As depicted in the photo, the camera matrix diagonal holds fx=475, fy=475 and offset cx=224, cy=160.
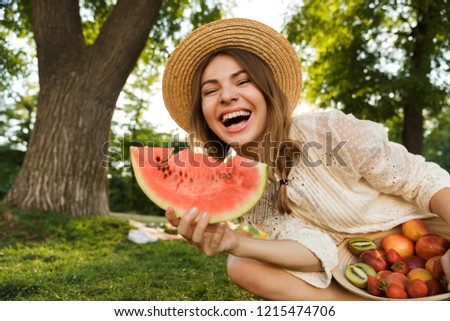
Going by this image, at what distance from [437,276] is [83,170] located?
14.7ft

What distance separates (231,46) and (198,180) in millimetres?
981

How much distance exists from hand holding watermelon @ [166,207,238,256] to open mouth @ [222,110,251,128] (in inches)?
26.1

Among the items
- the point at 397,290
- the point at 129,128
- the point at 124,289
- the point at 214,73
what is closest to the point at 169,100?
the point at 214,73

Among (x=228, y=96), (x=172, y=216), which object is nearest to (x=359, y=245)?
(x=228, y=96)

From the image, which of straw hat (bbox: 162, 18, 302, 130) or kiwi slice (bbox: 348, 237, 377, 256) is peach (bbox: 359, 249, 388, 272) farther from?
straw hat (bbox: 162, 18, 302, 130)

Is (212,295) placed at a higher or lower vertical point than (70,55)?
lower

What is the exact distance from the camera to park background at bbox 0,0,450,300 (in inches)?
131

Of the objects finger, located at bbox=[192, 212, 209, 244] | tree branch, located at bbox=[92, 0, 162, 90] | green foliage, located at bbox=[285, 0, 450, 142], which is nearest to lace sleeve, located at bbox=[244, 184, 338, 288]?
finger, located at bbox=[192, 212, 209, 244]

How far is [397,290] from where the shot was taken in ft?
7.06

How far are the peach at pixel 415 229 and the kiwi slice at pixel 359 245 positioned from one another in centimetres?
18

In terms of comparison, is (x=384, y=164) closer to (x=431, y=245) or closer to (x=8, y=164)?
(x=431, y=245)

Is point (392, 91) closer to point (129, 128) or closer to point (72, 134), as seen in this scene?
point (72, 134)

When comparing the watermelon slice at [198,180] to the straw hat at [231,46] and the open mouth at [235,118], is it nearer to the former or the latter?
the open mouth at [235,118]

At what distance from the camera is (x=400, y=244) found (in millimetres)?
2432
